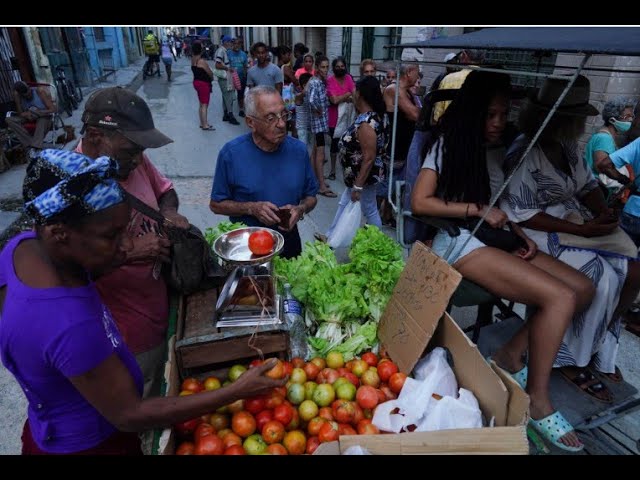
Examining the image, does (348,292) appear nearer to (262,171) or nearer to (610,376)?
(262,171)

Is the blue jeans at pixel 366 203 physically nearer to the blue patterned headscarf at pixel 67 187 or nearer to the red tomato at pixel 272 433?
the red tomato at pixel 272 433

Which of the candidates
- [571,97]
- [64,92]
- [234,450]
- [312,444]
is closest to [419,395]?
[312,444]

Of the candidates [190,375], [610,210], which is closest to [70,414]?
[190,375]

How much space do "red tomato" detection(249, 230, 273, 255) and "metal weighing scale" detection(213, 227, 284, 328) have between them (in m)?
0.03

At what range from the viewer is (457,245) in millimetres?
2594

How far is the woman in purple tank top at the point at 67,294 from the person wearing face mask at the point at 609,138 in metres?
5.20

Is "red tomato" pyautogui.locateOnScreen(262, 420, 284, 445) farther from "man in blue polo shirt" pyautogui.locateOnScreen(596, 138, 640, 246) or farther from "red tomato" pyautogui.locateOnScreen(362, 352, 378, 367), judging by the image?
"man in blue polo shirt" pyautogui.locateOnScreen(596, 138, 640, 246)

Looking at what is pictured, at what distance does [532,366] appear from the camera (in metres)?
2.38

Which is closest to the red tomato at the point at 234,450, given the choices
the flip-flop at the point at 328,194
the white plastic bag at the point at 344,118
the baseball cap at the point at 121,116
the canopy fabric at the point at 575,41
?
the baseball cap at the point at 121,116

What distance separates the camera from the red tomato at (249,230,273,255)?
2.12 m

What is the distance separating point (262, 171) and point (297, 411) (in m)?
1.67

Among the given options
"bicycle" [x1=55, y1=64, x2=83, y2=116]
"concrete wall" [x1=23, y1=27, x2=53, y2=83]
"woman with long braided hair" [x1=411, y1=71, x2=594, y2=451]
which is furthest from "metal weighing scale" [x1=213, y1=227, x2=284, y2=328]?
"bicycle" [x1=55, y1=64, x2=83, y2=116]

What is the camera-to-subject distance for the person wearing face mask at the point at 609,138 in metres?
4.67

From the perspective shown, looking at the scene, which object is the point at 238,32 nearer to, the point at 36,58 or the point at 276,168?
the point at 36,58
